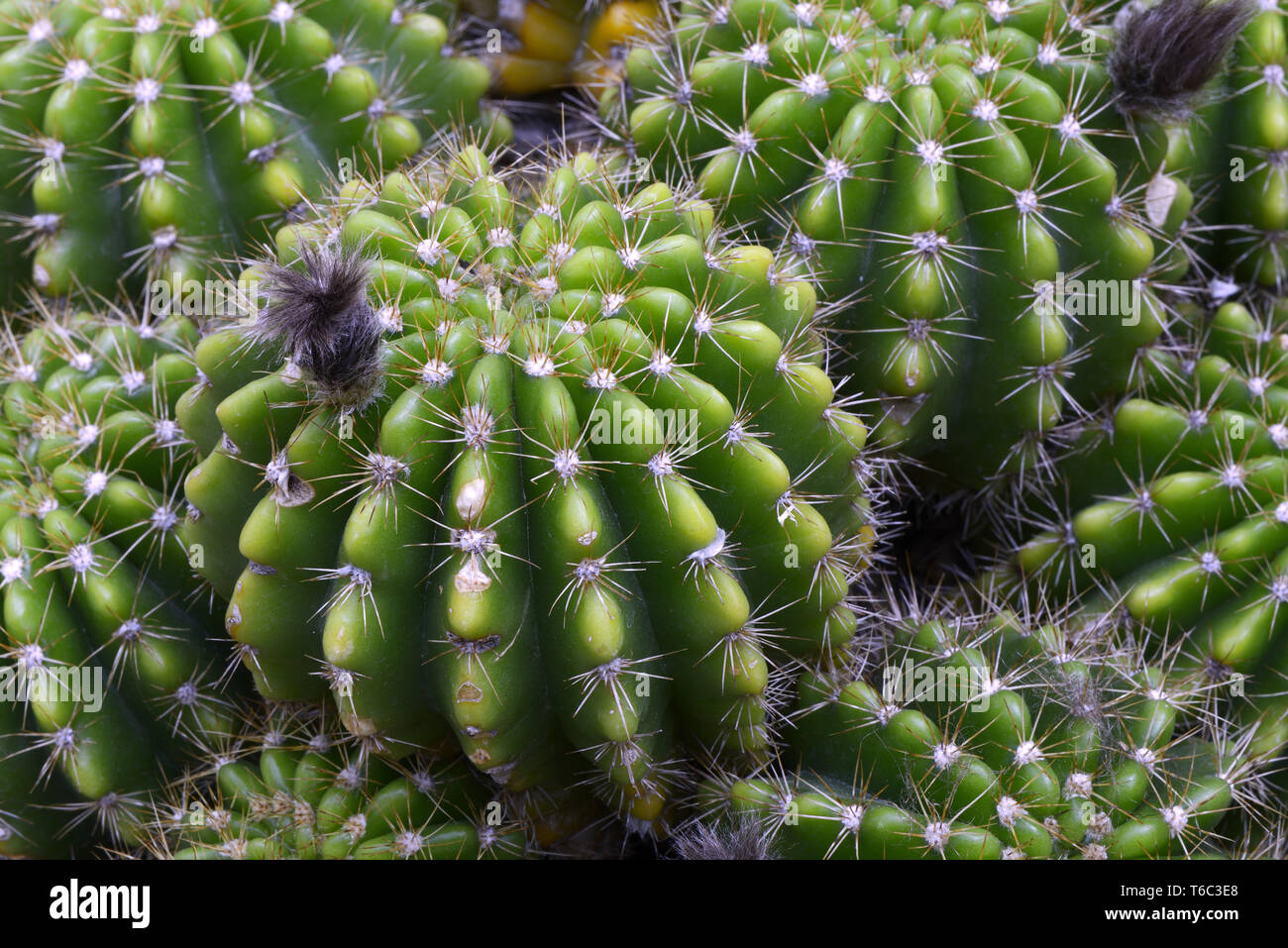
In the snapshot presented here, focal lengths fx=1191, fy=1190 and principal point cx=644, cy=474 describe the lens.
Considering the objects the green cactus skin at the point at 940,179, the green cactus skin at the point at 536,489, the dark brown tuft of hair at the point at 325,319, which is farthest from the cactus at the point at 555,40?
the dark brown tuft of hair at the point at 325,319

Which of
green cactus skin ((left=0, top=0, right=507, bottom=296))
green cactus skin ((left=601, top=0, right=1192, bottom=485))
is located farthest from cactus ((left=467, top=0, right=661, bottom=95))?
green cactus skin ((left=601, top=0, right=1192, bottom=485))

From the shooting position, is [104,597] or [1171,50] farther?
[1171,50]

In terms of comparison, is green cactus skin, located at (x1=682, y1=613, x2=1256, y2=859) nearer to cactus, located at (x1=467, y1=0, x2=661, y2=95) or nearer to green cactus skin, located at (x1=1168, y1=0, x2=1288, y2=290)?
green cactus skin, located at (x1=1168, y1=0, x2=1288, y2=290)

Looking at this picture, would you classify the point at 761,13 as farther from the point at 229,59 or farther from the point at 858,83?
the point at 229,59

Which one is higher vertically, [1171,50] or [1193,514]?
[1171,50]

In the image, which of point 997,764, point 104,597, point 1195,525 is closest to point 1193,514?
point 1195,525

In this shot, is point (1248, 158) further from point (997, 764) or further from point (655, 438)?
point (655, 438)
